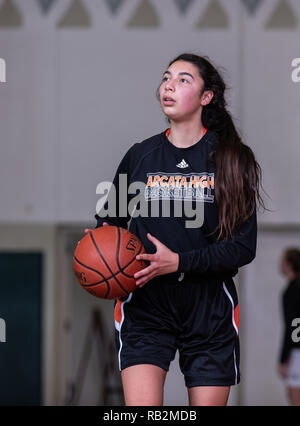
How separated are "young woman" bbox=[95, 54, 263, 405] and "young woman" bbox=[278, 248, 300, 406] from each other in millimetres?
3669

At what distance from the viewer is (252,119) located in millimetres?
7141

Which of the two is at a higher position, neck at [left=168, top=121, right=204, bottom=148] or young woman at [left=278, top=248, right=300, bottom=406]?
neck at [left=168, top=121, right=204, bottom=148]

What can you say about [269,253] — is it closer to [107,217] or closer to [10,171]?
[10,171]

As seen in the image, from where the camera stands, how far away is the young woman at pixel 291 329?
628 centimetres

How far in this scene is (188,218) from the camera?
2.67 meters

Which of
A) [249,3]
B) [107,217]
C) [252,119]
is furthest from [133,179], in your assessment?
[249,3]

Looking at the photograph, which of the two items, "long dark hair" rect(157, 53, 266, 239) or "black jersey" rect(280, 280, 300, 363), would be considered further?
"black jersey" rect(280, 280, 300, 363)

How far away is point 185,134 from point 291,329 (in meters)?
3.97

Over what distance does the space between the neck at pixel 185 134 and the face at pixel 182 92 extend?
0.11 ft

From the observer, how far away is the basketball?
259 centimetres
